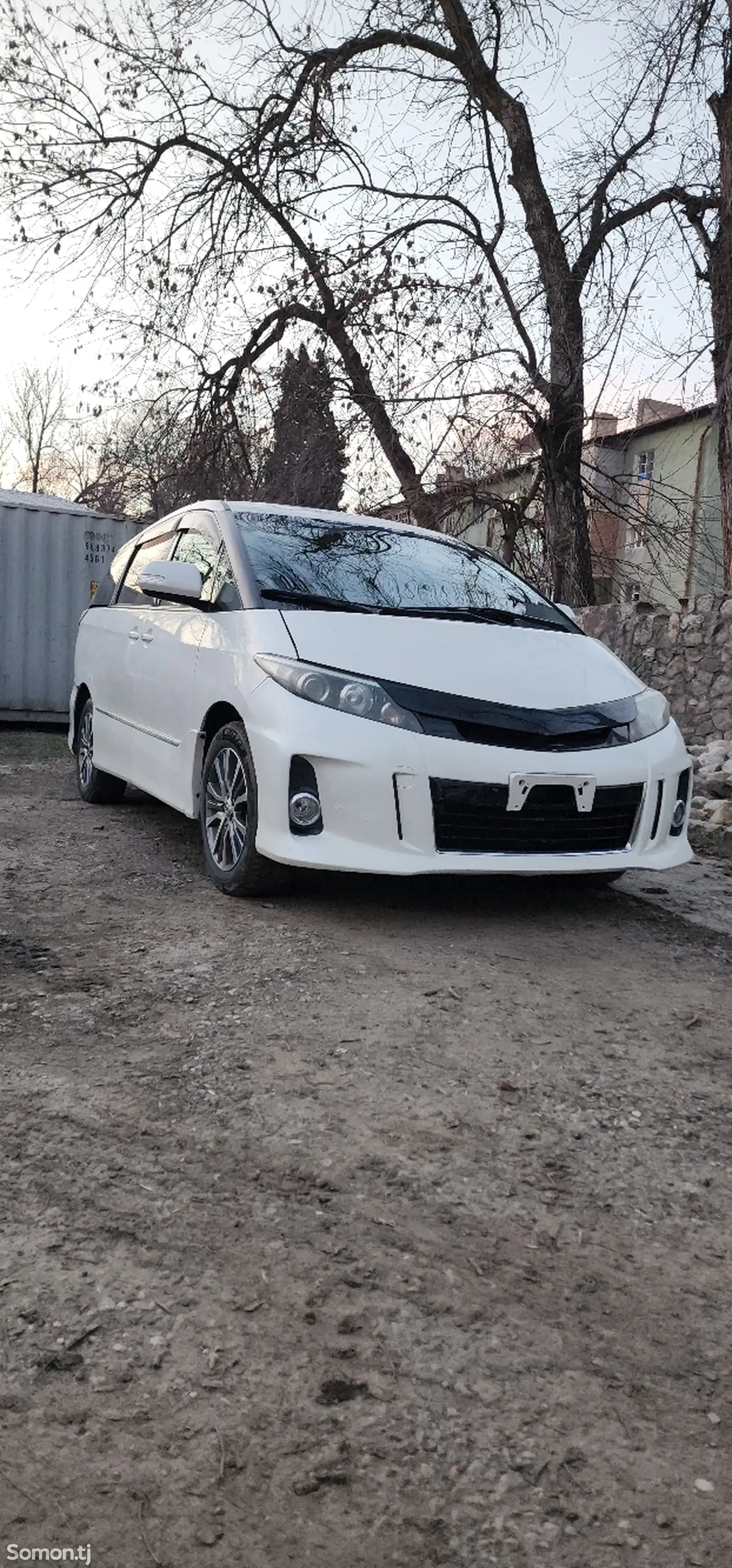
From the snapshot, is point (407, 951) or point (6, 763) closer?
point (407, 951)

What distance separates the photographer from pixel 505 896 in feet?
16.0

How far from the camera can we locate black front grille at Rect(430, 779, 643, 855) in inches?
164

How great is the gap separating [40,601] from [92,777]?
7.55 meters

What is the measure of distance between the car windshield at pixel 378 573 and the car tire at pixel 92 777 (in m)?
2.10

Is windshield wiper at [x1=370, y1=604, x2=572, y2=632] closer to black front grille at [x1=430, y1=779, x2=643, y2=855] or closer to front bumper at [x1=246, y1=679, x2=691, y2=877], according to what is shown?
front bumper at [x1=246, y1=679, x2=691, y2=877]

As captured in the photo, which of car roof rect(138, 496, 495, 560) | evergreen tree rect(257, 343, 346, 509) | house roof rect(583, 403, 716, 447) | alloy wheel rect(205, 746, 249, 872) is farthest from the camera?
evergreen tree rect(257, 343, 346, 509)

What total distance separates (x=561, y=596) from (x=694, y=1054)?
1045cm

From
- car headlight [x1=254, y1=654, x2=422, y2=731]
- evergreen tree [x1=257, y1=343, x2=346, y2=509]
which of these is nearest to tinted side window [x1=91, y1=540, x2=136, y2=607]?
car headlight [x1=254, y1=654, x2=422, y2=731]

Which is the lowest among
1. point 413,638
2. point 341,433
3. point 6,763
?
point 6,763

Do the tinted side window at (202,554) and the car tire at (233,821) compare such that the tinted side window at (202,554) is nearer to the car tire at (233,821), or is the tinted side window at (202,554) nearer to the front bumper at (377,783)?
the car tire at (233,821)

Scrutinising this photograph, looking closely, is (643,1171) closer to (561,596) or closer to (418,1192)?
(418,1192)

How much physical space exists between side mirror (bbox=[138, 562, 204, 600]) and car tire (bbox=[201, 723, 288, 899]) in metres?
0.69

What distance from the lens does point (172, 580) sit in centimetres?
513

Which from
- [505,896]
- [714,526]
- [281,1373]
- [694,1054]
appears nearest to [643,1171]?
[694,1054]
